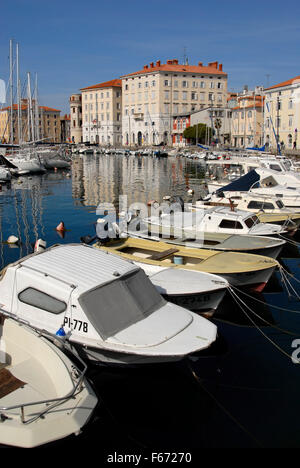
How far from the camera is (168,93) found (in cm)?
11962

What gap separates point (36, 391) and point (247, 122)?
324 feet

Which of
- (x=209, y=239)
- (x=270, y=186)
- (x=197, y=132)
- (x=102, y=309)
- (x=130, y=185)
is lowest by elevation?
(x=102, y=309)

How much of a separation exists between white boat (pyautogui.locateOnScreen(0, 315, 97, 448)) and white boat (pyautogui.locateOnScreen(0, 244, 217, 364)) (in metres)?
0.82

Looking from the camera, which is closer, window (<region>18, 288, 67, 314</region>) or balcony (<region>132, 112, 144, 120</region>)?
window (<region>18, 288, 67, 314</region>)

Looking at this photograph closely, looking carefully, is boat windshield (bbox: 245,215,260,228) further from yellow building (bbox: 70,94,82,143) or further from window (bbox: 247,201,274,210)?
yellow building (bbox: 70,94,82,143)

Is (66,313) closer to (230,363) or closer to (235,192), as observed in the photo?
(230,363)

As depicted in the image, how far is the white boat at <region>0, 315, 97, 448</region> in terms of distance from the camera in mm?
6621

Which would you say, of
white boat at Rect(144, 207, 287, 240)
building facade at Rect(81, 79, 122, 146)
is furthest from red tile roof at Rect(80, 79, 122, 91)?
white boat at Rect(144, 207, 287, 240)

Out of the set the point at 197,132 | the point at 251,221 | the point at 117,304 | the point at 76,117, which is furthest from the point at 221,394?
the point at 76,117

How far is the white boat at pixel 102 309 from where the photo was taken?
359 inches

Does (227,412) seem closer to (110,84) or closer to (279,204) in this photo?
(279,204)
